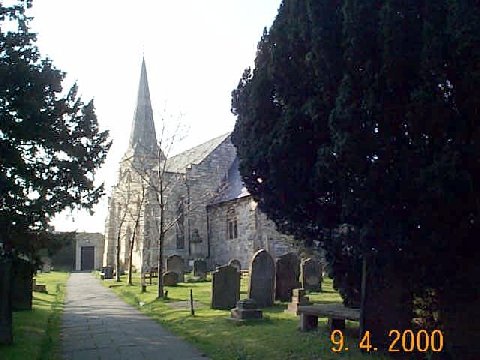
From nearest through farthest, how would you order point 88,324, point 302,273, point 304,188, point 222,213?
point 304,188 < point 88,324 < point 302,273 < point 222,213

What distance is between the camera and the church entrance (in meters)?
52.8

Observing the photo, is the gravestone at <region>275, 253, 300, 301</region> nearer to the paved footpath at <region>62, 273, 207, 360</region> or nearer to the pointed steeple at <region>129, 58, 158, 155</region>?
the paved footpath at <region>62, 273, 207, 360</region>

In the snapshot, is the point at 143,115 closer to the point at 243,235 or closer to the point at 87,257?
the point at 87,257

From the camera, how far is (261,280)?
554 inches

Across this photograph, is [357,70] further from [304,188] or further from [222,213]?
[222,213]

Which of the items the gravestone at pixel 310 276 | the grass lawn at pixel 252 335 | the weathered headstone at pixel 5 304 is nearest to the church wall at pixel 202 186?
the gravestone at pixel 310 276

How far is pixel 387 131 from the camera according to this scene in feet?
21.5

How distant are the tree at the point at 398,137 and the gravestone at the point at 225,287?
664cm

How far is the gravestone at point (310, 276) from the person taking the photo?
1850 centimetres

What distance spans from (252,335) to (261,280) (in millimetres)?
4271

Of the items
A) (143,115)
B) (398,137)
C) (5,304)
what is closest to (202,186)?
(143,115)

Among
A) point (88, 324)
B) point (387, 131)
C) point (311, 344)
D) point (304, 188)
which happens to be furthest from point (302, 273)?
point (387, 131)

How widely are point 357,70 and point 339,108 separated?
665mm

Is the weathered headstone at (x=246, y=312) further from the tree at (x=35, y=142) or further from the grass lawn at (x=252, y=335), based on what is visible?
the tree at (x=35, y=142)
